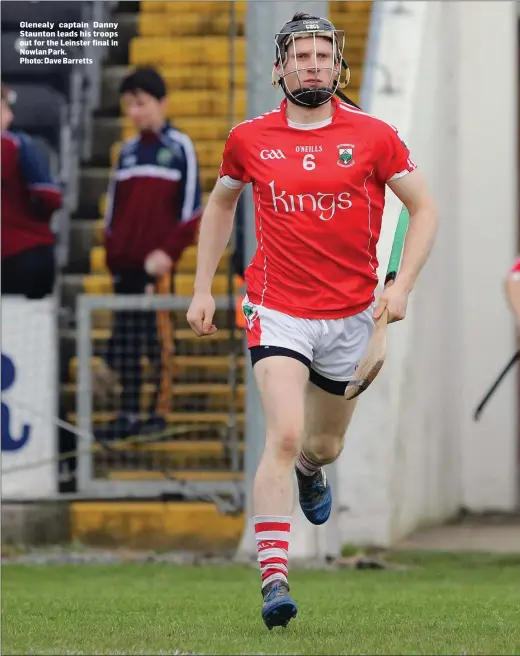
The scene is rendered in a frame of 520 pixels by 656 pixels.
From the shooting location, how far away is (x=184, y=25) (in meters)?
13.5

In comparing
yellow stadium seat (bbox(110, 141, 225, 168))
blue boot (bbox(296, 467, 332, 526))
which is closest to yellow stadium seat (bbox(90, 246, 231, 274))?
yellow stadium seat (bbox(110, 141, 225, 168))

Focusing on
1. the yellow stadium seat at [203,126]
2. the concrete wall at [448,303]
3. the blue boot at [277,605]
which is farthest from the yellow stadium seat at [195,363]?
the blue boot at [277,605]

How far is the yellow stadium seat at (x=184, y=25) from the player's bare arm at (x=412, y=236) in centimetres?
747

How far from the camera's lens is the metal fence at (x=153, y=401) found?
10883mm

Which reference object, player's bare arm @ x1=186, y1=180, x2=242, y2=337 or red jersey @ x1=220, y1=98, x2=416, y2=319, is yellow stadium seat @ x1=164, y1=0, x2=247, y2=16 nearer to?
player's bare arm @ x1=186, y1=180, x2=242, y2=337

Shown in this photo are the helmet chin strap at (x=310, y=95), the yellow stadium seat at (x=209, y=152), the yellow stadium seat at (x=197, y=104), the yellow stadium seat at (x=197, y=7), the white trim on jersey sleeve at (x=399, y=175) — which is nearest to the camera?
the helmet chin strap at (x=310, y=95)

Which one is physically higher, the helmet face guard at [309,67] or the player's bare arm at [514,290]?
the helmet face guard at [309,67]

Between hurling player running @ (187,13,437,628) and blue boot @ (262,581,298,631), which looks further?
hurling player running @ (187,13,437,628)

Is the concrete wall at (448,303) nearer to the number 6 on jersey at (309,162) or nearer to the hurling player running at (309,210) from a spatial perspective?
the hurling player running at (309,210)

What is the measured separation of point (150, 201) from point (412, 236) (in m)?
5.53

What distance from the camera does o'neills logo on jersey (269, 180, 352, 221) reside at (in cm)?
620

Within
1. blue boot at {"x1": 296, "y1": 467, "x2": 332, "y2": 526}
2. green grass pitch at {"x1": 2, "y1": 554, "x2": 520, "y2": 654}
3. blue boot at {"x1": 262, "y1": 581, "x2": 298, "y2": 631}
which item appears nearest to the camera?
green grass pitch at {"x1": 2, "y1": 554, "x2": 520, "y2": 654}

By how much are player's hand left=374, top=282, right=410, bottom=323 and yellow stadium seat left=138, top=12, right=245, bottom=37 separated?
25.8 ft

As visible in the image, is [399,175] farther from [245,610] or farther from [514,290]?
[514,290]
